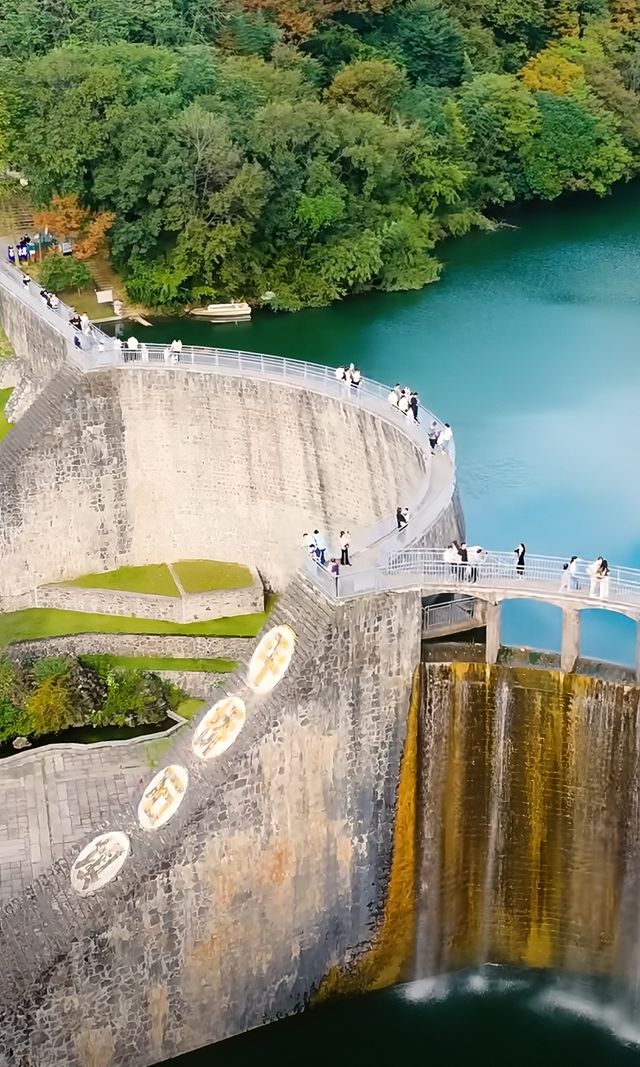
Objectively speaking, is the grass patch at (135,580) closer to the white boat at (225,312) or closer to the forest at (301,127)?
the forest at (301,127)

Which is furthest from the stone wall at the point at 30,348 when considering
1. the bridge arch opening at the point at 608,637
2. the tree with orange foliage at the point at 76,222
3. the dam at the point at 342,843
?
the tree with orange foliage at the point at 76,222

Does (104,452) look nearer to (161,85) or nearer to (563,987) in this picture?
(563,987)

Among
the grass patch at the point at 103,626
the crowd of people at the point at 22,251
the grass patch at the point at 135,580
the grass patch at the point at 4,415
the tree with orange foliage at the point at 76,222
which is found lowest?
the grass patch at the point at 103,626

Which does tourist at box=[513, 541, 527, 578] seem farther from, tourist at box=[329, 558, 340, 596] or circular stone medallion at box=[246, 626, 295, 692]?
circular stone medallion at box=[246, 626, 295, 692]

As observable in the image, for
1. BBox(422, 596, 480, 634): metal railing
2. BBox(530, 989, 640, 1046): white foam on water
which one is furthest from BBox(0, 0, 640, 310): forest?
BBox(530, 989, 640, 1046): white foam on water

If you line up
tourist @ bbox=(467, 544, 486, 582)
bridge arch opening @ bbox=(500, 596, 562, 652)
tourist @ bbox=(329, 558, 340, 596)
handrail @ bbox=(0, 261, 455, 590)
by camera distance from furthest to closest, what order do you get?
1. bridge arch opening @ bbox=(500, 596, 562, 652)
2. handrail @ bbox=(0, 261, 455, 590)
3. tourist @ bbox=(467, 544, 486, 582)
4. tourist @ bbox=(329, 558, 340, 596)

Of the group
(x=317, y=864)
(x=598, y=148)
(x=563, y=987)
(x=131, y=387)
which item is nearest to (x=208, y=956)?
(x=317, y=864)
